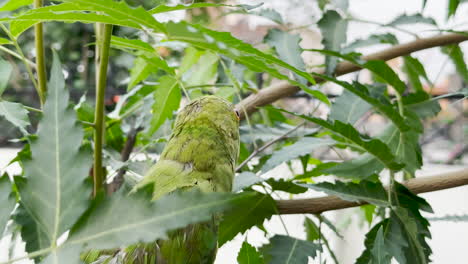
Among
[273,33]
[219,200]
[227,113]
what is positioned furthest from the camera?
[273,33]

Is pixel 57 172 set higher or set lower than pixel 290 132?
lower

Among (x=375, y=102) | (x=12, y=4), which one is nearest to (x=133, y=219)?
(x=12, y=4)

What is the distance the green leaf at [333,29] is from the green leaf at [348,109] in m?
0.06

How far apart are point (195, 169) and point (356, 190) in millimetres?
153

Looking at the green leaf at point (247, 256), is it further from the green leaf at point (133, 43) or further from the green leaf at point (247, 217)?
the green leaf at point (133, 43)

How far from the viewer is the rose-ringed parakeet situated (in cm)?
24

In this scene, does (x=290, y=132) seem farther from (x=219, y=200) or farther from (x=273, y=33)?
(x=219, y=200)

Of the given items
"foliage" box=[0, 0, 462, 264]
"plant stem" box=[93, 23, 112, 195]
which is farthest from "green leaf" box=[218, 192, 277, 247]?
"plant stem" box=[93, 23, 112, 195]

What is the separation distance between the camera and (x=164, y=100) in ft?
1.47

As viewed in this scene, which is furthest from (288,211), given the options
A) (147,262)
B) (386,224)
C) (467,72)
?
(467,72)

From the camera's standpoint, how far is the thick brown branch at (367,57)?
51cm

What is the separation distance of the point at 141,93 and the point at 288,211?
Result: 0.27 metres

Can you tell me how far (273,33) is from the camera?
496 millimetres

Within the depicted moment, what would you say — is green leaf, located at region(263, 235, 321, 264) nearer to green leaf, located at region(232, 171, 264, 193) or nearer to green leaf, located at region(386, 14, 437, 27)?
green leaf, located at region(232, 171, 264, 193)
